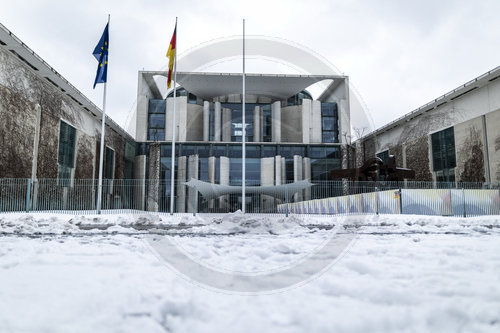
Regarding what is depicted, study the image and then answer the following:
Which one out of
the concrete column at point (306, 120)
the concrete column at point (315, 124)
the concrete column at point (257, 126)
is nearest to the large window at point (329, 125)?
the concrete column at point (315, 124)

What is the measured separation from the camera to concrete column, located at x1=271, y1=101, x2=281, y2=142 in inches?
1772

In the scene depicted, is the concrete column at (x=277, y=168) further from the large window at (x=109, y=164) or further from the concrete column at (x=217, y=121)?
the large window at (x=109, y=164)

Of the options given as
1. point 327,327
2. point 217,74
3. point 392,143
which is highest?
point 217,74

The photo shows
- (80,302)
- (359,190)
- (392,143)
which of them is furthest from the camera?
(392,143)

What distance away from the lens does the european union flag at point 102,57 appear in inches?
736

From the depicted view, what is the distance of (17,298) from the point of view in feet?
8.82

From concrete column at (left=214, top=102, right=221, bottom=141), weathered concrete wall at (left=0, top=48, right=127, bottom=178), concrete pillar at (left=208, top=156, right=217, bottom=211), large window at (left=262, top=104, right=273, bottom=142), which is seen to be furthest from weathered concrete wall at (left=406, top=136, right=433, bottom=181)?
weathered concrete wall at (left=0, top=48, right=127, bottom=178)

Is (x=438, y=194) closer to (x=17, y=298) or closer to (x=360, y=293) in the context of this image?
(x=360, y=293)

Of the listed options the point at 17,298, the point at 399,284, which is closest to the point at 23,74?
the point at 17,298

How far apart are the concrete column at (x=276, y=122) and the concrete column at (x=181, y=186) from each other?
12.5 metres

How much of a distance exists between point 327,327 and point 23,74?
2729 cm

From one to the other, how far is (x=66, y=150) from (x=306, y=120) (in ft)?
91.4

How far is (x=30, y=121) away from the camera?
78.4 ft

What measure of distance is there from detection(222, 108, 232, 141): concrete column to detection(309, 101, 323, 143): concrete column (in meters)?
10.7
